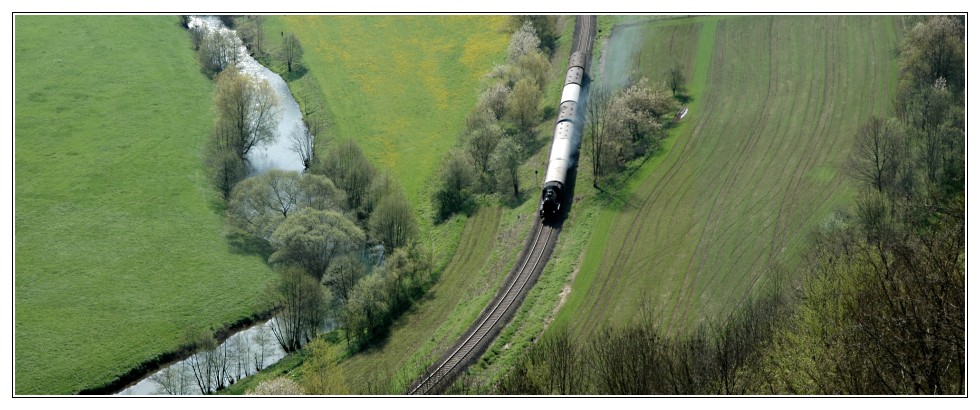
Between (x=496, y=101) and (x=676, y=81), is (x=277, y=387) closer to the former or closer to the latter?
(x=496, y=101)

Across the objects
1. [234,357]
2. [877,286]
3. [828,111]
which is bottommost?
[234,357]

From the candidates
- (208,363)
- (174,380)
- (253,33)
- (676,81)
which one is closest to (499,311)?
(208,363)

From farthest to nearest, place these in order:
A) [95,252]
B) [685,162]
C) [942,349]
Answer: [685,162] < [95,252] < [942,349]

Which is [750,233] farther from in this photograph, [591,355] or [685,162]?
[591,355]

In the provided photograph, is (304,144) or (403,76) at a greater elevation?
(403,76)

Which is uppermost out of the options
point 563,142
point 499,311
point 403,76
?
point 403,76

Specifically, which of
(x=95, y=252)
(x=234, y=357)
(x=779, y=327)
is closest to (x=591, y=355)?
(x=779, y=327)
